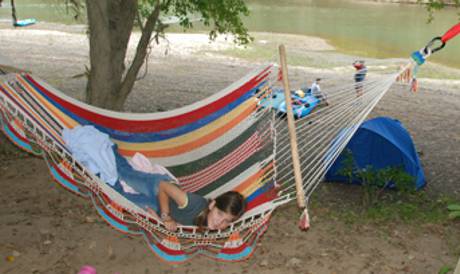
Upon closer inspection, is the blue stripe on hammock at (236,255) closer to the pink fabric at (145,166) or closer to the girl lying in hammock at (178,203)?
the girl lying in hammock at (178,203)

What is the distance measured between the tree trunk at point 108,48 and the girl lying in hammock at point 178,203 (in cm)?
110

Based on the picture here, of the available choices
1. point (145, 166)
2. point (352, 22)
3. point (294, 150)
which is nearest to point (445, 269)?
point (294, 150)

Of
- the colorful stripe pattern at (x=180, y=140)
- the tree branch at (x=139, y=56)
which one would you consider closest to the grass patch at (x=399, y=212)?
the colorful stripe pattern at (x=180, y=140)


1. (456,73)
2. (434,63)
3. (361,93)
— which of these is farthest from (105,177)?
(434,63)

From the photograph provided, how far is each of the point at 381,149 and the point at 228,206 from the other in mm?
1712

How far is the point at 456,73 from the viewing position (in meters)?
9.16

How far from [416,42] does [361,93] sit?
34.7ft

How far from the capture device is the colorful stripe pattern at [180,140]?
7.13 feet

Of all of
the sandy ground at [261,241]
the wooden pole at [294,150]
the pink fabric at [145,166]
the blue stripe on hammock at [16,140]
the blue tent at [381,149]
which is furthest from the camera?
the blue tent at [381,149]

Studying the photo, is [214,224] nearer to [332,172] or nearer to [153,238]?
[153,238]

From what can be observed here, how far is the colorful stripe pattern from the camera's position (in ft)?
7.13

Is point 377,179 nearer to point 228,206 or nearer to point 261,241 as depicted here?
point 261,241

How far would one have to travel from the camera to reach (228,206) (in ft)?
7.23

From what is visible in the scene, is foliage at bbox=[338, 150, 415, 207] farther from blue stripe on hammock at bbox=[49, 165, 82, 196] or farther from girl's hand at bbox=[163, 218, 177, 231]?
blue stripe on hammock at bbox=[49, 165, 82, 196]
